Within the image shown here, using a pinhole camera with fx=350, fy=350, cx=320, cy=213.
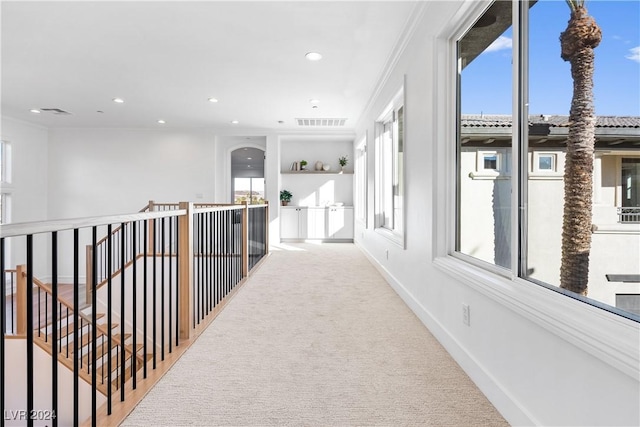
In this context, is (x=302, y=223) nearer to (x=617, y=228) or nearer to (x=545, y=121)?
(x=545, y=121)

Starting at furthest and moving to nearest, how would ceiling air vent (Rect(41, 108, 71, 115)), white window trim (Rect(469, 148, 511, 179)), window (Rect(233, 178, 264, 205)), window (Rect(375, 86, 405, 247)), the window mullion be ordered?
window (Rect(233, 178, 264, 205)) < ceiling air vent (Rect(41, 108, 71, 115)) < window (Rect(375, 86, 405, 247)) < white window trim (Rect(469, 148, 511, 179)) < the window mullion

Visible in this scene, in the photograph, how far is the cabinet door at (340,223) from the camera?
822cm

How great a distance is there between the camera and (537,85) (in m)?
1.51

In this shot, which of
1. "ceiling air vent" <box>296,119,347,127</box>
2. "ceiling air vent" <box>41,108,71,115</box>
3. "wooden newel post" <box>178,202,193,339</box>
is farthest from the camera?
"ceiling air vent" <box>296,119,347,127</box>

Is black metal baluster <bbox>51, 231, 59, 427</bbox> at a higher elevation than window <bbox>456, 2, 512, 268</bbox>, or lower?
lower

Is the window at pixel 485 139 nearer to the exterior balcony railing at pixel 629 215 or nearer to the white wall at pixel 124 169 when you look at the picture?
the exterior balcony railing at pixel 629 215

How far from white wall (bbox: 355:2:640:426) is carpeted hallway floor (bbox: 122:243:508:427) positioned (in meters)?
0.18

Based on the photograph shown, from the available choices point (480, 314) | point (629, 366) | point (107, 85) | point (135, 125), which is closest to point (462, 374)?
point (480, 314)

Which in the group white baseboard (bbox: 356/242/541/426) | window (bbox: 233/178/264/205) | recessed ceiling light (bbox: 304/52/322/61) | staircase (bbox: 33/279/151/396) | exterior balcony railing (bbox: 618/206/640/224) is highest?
recessed ceiling light (bbox: 304/52/322/61)

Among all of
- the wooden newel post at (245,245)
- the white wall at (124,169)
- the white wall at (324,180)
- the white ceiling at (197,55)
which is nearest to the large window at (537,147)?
the white ceiling at (197,55)

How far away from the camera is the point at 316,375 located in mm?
1853

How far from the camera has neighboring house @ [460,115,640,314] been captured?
1.10 m

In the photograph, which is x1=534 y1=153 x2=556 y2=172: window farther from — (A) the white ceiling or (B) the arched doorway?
(B) the arched doorway

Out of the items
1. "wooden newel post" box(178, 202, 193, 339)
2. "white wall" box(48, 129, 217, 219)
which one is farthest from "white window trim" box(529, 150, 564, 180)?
"white wall" box(48, 129, 217, 219)
